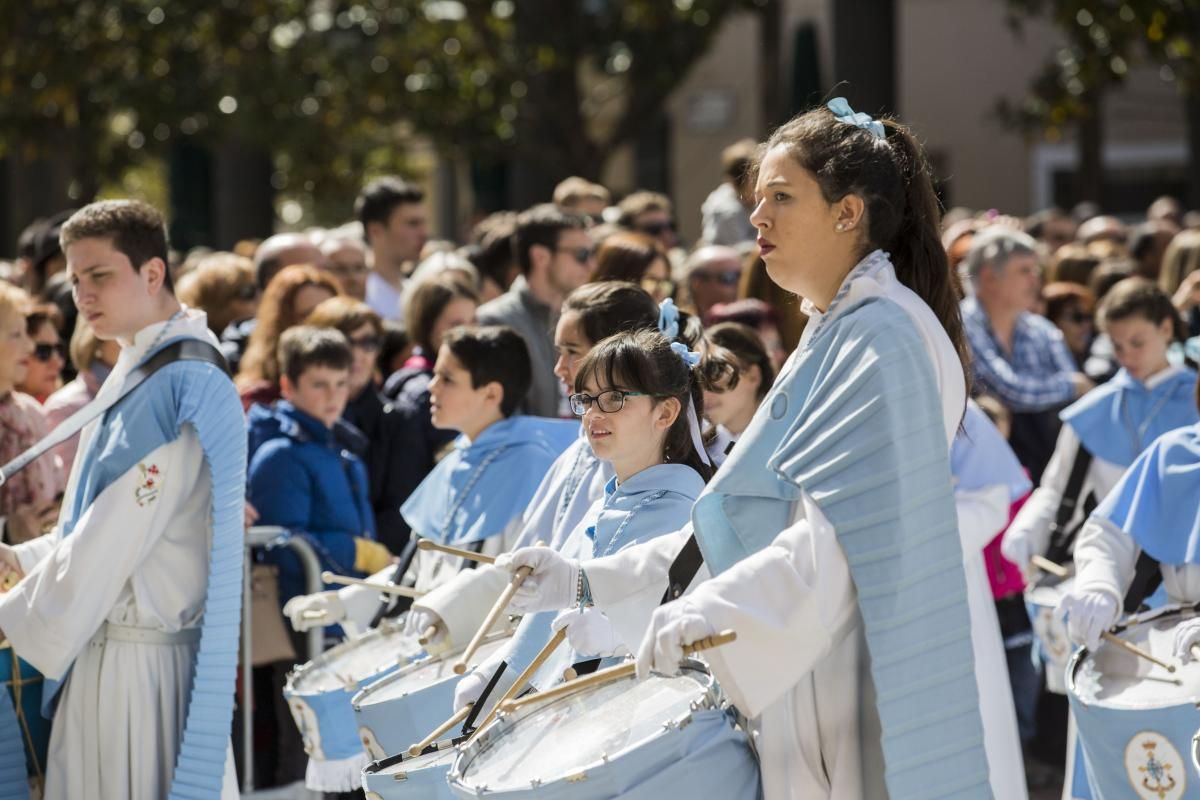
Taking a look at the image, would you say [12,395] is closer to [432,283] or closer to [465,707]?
[432,283]

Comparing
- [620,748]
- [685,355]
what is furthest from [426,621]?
[620,748]

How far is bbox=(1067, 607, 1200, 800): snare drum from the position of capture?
4.12m

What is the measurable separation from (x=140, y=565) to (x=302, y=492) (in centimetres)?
153

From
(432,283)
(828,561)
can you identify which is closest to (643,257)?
(432,283)

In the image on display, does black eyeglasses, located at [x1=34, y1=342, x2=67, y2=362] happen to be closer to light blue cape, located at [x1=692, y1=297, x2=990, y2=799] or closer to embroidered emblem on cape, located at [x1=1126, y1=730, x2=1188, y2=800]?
light blue cape, located at [x1=692, y1=297, x2=990, y2=799]

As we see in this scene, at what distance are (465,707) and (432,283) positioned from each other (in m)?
3.40

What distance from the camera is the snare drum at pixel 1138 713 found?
4.12 m

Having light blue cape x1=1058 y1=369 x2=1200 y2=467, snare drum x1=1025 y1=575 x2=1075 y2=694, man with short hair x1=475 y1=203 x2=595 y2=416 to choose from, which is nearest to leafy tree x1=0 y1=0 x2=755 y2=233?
man with short hair x1=475 y1=203 x2=595 y2=416

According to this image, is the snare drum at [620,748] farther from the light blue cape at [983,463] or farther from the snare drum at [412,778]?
the light blue cape at [983,463]

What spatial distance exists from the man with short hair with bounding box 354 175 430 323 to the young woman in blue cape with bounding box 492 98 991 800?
5.11 meters

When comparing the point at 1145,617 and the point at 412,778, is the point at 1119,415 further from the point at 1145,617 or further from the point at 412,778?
the point at 412,778

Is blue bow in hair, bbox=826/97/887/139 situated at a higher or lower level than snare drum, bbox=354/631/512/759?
higher

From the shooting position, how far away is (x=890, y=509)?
326 cm

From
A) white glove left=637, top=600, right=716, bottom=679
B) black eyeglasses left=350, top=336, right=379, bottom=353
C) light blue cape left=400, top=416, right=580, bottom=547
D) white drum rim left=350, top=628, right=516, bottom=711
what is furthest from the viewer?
black eyeglasses left=350, top=336, right=379, bottom=353
